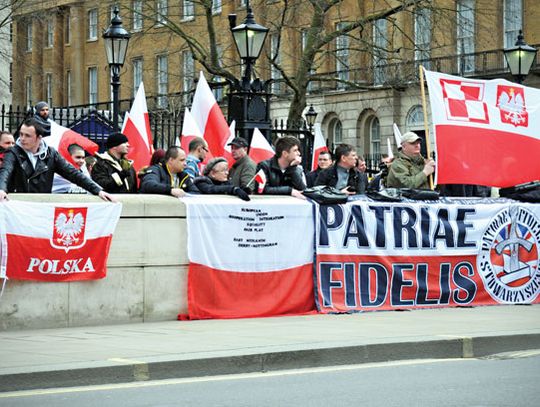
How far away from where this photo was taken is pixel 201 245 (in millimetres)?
13805

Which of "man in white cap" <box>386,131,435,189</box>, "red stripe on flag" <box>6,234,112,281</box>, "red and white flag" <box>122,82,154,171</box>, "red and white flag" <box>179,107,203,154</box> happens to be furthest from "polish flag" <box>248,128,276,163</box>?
"red stripe on flag" <box>6,234,112,281</box>

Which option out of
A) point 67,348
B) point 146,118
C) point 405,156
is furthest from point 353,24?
point 67,348

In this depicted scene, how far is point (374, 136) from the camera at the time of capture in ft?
170

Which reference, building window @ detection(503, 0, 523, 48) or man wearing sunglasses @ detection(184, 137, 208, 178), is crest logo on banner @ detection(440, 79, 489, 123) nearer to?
man wearing sunglasses @ detection(184, 137, 208, 178)

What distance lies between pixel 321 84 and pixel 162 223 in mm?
40752

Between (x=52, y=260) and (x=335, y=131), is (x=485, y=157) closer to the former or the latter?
(x=52, y=260)

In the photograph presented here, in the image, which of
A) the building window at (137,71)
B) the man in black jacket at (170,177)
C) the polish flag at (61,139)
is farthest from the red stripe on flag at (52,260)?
the building window at (137,71)

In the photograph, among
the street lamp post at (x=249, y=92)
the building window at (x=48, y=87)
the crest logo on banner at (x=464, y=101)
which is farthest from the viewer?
the building window at (x=48, y=87)

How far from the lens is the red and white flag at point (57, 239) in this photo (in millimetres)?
12547

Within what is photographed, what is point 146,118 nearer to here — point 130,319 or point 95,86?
point 130,319

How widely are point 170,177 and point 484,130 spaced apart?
4008 mm

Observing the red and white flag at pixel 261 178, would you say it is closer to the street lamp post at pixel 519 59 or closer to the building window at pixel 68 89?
the street lamp post at pixel 519 59

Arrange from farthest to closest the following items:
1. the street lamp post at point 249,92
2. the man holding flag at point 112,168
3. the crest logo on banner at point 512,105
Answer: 1. the street lamp post at point 249,92
2. the crest logo on banner at point 512,105
3. the man holding flag at point 112,168

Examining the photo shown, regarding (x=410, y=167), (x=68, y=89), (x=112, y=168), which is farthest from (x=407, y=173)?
(x=68, y=89)
